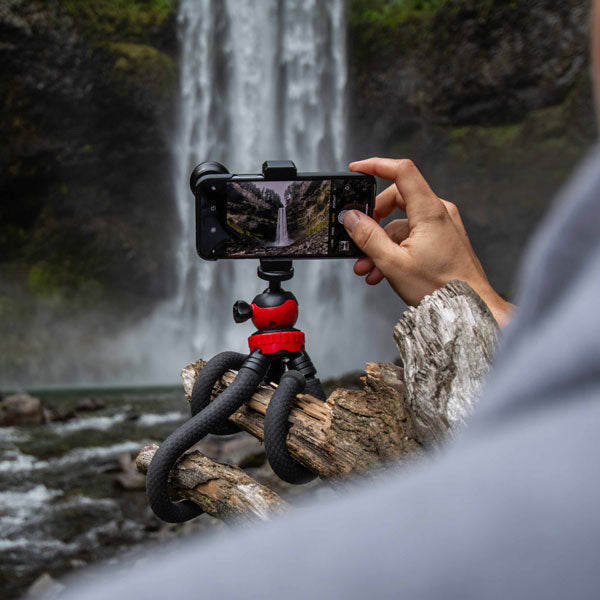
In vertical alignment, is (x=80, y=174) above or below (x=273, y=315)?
above

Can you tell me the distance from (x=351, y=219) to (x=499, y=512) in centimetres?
105

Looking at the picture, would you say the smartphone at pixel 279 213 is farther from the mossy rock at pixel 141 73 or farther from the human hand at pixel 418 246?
the mossy rock at pixel 141 73

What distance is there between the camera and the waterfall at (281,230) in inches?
47.8

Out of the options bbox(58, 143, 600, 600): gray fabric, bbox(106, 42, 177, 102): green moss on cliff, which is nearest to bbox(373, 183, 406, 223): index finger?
bbox(58, 143, 600, 600): gray fabric

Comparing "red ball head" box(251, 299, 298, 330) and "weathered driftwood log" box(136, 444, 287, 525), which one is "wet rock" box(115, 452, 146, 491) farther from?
"red ball head" box(251, 299, 298, 330)

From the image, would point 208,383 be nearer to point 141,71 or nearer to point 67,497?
point 67,497

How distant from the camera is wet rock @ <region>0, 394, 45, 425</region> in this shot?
716cm

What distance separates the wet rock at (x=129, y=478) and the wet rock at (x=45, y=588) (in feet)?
4.75


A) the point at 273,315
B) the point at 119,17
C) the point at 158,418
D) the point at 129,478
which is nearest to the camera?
the point at 273,315

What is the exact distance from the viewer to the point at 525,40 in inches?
416

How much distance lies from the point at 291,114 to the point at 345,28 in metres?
1.88

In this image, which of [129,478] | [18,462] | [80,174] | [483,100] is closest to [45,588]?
[129,478]

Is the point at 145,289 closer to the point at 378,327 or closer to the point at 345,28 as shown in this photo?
the point at 378,327

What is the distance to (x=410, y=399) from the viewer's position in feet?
3.30
